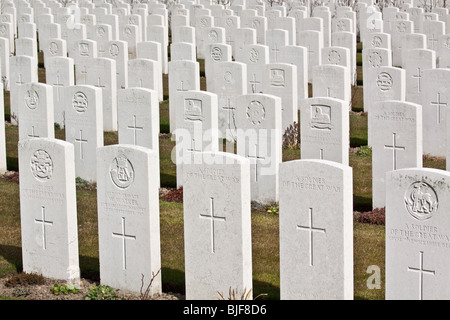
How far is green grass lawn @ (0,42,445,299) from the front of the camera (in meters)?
9.41

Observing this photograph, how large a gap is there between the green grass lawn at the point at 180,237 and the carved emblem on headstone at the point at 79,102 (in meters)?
1.03

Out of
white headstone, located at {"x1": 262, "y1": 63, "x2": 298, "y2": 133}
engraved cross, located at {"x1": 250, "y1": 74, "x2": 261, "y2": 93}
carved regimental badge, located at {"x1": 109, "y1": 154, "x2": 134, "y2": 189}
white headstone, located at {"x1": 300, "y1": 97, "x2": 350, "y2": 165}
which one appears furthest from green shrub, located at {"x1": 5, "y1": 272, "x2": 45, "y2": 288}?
engraved cross, located at {"x1": 250, "y1": 74, "x2": 261, "y2": 93}

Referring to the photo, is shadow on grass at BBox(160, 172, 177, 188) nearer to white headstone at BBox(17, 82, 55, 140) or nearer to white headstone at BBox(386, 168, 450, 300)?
white headstone at BBox(17, 82, 55, 140)

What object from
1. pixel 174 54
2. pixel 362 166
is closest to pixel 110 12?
pixel 174 54

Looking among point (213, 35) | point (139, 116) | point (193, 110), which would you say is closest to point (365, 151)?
point (193, 110)

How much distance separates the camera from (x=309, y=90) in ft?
60.4

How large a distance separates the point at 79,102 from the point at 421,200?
6.10 m

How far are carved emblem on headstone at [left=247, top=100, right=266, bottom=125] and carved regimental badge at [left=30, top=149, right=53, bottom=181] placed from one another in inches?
129

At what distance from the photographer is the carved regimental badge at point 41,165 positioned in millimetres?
9352

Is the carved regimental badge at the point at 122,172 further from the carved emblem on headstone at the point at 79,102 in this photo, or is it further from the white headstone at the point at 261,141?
the carved emblem on headstone at the point at 79,102

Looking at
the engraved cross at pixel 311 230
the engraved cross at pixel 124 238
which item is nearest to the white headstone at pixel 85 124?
→ the engraved cross at pixel 124 238

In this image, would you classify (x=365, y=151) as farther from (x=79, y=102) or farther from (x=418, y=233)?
(x=418, y=233)

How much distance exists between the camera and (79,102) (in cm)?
1271
